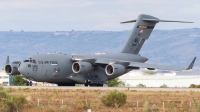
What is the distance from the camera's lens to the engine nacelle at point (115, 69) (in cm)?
6869

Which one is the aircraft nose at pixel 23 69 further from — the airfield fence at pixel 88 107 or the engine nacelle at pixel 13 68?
the airfield fence at pixel 88 107

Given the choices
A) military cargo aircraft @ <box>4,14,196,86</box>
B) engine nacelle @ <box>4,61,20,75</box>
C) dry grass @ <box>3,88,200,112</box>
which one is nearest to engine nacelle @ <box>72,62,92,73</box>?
military cargo aircraft @ <box>4,14,196,86</box>

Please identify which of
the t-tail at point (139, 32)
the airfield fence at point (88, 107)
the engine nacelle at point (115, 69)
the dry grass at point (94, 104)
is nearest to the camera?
the airfield fence at point (88, 107)

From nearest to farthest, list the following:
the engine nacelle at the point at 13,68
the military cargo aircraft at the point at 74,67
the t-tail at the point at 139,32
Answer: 1. the military cargo aircraft at the point at 74,67
2. the engine nacelle at the point at 13,68
3. the t-tail at the point at 139,32

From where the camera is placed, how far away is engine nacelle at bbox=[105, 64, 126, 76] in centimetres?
6869

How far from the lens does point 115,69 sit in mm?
68625

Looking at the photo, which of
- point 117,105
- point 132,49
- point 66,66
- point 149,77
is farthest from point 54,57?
point 149,77

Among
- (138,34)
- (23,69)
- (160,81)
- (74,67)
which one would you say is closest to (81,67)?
(74,67)

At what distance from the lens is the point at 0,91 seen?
40.5 m

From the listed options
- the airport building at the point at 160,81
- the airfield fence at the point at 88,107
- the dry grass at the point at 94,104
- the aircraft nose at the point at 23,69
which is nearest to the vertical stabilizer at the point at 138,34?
the aircraft nose at the point at 23,69

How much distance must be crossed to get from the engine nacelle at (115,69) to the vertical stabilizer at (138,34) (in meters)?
7.80

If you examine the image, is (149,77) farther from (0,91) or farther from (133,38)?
(0,91)

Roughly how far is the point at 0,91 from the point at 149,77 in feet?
314

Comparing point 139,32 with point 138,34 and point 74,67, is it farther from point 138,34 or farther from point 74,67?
point 74,67
